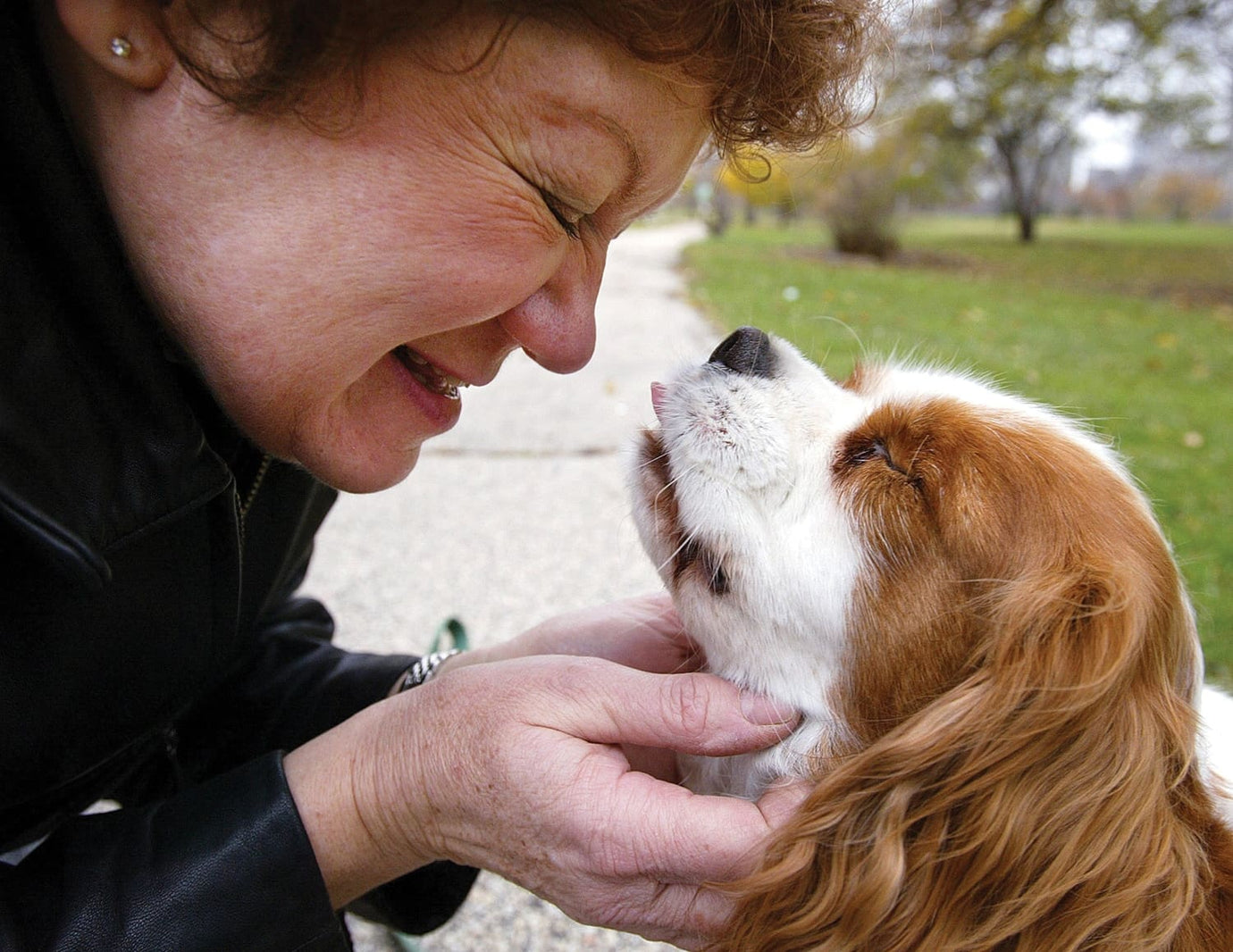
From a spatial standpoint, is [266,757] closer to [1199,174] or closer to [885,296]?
[885,296]

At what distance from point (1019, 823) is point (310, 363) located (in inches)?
42.3

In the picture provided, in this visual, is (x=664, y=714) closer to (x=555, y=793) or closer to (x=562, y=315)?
(x=555, y=793)

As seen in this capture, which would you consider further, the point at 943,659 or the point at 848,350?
the point at 848,350

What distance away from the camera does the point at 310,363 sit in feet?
4.29

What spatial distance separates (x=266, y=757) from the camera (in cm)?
142

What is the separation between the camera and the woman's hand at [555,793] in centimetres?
125

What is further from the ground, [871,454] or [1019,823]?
[871,454]

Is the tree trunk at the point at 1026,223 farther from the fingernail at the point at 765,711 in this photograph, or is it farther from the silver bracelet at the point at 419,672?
the fingernail at the point at 765,711

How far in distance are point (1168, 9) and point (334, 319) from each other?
18142mm

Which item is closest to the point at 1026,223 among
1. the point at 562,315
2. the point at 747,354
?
the point at 747,354

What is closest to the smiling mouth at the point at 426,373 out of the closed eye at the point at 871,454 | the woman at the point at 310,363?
the woman at the point at 310,363

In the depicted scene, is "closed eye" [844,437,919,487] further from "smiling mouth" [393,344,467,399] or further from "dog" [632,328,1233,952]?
"smiling mouth" [393,344,467,399]

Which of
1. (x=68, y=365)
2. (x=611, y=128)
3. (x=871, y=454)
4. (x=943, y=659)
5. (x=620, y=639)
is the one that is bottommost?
(x=620, y=639)

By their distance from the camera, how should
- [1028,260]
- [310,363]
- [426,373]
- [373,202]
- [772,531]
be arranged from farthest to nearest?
[1028,260] → [426,373] → [772,531] → [310,363] → [373,202]
